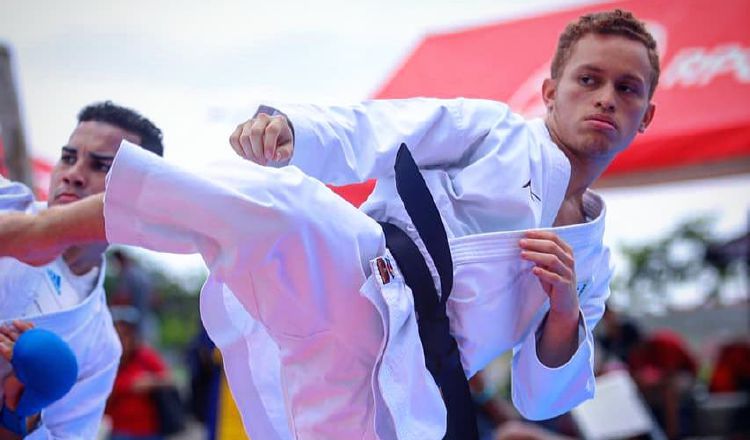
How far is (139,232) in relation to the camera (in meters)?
1.35

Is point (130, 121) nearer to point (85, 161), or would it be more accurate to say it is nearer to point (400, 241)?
point (85, 161)

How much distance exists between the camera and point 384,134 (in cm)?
169

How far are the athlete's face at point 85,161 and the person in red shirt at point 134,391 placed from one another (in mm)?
3284

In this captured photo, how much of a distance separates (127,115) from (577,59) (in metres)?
1.20

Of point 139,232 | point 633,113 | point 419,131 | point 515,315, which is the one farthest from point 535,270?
point 139,232

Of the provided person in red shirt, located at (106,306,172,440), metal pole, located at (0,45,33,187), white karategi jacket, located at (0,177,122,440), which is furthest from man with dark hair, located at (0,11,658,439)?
person in red shirt, located at (106,306,172,440)

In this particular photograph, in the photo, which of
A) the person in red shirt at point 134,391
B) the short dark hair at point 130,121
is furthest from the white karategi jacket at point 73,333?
the person in red shirt at point 134,391

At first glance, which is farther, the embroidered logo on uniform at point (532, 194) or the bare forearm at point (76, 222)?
the embroidered logo on uniform at point (532, 194)

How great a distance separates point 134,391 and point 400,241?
4258 millimetres

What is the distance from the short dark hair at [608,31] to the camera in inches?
74.7

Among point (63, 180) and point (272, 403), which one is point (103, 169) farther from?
point (272, 403)

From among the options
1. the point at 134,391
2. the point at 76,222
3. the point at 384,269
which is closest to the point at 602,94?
the point at 384,269

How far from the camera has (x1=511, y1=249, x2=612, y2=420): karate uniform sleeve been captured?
72.0 inches

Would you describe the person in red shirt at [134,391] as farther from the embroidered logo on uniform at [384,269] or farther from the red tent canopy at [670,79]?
the embroidered logo on uniform at [384,269]
